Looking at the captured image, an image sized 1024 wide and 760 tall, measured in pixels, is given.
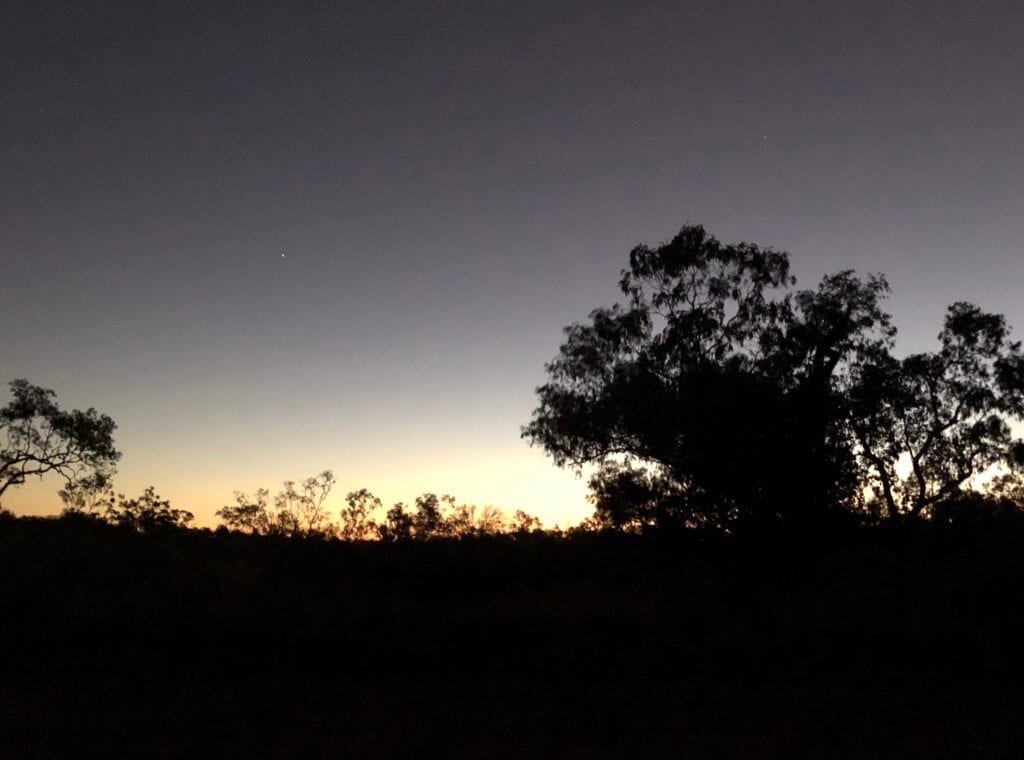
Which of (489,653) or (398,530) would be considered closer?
(489,653)

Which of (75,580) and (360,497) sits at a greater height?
(360,497)

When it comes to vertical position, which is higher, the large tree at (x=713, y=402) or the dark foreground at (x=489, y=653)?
the large tree at (x=713, y=402)

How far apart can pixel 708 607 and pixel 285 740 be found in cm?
929

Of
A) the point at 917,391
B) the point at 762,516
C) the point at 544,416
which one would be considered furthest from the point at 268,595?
the point at 917,391

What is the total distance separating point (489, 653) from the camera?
13328 millimetres

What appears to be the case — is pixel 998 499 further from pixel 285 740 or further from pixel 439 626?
pixel 285 740

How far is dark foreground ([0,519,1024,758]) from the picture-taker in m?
9.70

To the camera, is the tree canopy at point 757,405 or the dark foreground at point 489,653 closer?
the dark foreground at point 489,653

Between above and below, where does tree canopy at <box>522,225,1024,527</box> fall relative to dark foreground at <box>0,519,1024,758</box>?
above

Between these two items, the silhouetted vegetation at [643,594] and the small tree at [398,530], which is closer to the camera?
the silhouetted vegetation at [643,594]

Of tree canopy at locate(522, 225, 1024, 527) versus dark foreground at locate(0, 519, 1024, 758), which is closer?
dark foreground at locate(0, 519, 1024, 758)

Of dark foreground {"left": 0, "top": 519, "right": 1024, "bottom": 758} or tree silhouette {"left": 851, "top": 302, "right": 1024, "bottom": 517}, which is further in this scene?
tree silhouette {"left": 851, "top": 302, "right": 1024, "bottom": 517}

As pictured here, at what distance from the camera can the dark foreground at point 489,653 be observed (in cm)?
970

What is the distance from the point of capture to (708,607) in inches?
627
